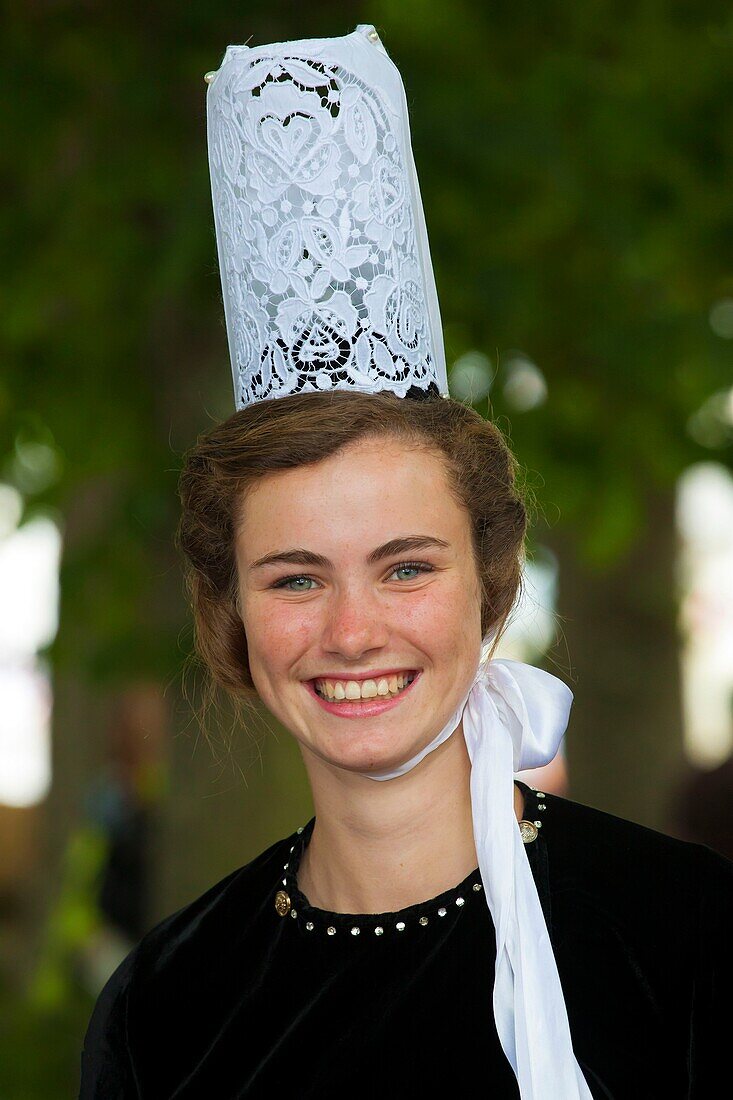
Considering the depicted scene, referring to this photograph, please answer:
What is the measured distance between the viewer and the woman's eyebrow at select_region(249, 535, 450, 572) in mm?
1916

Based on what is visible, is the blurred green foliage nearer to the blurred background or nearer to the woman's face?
the blurred background

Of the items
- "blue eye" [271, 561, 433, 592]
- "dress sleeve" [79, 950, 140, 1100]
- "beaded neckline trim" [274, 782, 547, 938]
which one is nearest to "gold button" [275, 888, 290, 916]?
"beaded neckline trim" [274, 782, 547, 938]

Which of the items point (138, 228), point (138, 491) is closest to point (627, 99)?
point (138, 228)

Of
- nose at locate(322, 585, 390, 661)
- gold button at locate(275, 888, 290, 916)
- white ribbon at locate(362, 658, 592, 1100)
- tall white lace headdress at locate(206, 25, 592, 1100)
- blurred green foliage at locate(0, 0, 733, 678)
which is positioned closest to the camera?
white ribbon at locate(362, 658, 592, 1100)

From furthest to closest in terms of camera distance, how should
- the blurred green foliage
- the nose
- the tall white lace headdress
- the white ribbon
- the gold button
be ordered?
the blurred green foliage, the gold button, the tall white lace headdress, the nose, the white ribbon

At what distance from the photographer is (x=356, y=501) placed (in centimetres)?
192

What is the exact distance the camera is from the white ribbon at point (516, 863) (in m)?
1.79

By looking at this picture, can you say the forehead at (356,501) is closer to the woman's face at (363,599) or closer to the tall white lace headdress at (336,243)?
the woman's face at (363,599)

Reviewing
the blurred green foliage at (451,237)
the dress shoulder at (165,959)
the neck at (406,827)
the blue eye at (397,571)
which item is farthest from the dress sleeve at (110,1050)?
the blurred green foliage at (451,237)

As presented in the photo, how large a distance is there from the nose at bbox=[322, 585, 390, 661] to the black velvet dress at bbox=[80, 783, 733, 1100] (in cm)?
35

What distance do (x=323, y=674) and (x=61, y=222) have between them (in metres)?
1.75

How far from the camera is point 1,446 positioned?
150 inches

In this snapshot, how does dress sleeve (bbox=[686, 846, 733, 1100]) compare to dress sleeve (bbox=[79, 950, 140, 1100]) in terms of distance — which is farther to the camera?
dress sleeve (bbox=[79, 950, 140, 1100])

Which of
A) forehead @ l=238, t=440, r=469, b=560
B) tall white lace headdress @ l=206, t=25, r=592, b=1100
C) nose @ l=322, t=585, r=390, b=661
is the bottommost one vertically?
nose @ l=322, t=585, r=390, b=661
